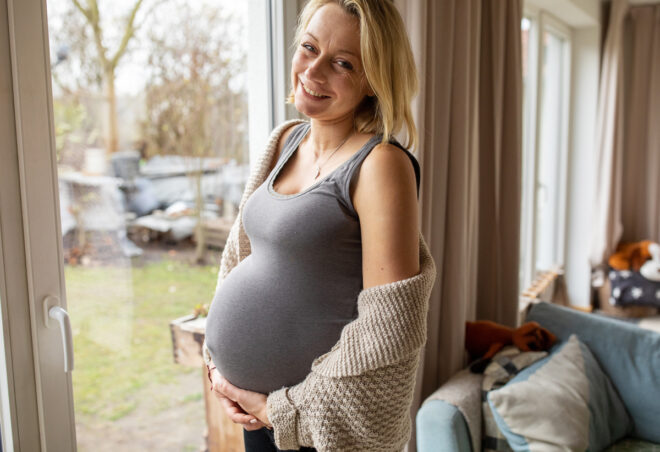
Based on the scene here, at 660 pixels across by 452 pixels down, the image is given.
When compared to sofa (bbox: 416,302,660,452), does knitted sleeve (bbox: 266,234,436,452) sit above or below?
above

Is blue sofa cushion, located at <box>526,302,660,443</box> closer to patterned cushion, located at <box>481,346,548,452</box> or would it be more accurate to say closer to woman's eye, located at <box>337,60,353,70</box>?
patterned cushion, located at <box>481,346,548,452</box>

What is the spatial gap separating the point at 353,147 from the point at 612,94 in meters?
3.30

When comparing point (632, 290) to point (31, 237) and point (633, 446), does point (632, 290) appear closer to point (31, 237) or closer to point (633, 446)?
point (633, 446)

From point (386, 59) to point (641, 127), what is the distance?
3854 mm

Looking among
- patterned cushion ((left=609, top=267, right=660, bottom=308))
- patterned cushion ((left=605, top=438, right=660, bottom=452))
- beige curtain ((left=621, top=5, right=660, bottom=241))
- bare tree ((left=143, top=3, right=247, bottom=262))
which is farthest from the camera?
beige curtain ((left=621, top=5, right=660, bottom=241))

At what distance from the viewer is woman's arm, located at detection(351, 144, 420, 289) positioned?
0.90 meters

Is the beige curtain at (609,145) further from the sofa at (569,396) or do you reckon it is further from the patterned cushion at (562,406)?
the patterned cushion at (562,406)

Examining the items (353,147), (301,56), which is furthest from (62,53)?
(353,147)

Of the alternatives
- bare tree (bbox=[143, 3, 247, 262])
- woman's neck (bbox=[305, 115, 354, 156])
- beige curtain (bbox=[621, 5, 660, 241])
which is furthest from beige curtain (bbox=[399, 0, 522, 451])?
beige curtain (bbox=[621, 5, 660, 241])

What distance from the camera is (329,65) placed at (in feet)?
3.20

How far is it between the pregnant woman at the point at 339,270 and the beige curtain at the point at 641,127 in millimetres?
3704

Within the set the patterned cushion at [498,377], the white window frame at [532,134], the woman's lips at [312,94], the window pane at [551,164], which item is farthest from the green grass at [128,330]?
the window pane at [551,164]

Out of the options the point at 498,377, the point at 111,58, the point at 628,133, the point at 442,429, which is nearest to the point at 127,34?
the point at 111,58

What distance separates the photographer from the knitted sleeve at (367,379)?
2.95 ft
